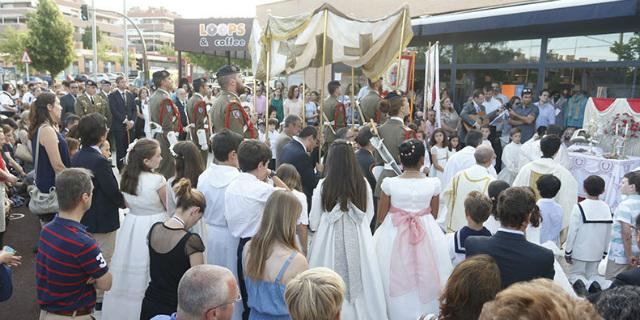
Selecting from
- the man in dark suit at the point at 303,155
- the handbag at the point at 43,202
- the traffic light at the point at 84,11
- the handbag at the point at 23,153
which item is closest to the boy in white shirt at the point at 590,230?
the man in dark suit at the point at 303,155

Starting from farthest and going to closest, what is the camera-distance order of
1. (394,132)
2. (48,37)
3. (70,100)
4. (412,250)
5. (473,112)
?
(48,37) → (70,100) → (473,112) → (394,132) → (412,250)

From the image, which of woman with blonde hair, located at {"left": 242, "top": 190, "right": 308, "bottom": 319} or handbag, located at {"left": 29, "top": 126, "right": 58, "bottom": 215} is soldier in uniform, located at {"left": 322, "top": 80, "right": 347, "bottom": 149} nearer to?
handbag, located at {"left": 29, "top": 126, "right": 58, "bottom": 215}

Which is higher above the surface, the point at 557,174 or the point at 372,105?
the point at 372,105

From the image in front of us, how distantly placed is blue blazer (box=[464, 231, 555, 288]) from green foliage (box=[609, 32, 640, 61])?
9807 millimetres

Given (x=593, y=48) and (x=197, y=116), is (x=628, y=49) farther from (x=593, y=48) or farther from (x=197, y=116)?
(x=197, y=116)

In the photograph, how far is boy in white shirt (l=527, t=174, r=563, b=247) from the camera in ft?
14.1

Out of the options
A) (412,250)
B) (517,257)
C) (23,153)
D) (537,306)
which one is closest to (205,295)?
(537,306)

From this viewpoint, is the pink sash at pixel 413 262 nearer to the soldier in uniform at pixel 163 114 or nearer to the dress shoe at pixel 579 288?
the dress shoe at pixel 579 288

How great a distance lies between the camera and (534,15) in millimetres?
10328

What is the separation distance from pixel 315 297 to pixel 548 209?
10.8 ft

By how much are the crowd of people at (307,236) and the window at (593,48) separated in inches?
274

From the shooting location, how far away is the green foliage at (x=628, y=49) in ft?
32.9

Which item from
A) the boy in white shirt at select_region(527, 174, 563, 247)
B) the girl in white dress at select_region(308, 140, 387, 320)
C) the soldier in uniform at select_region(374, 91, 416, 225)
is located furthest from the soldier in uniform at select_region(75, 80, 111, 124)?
the boy in white shirt at select_region(527, 174, 563, 247)

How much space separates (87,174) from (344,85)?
1644cm
